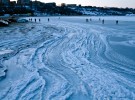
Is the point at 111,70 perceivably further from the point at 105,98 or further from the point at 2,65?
the point at 2,65

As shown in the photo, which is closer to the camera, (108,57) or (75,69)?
(75,69)

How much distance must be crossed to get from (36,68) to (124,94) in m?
4.51

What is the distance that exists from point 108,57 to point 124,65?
6.62ft

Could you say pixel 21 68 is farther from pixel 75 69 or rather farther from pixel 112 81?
pixel 112 81

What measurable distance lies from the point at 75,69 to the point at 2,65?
3416 millimetres

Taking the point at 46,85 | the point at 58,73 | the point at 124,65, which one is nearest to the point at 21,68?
the point at 58,73

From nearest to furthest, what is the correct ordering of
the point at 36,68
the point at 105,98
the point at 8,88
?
the point at 105,98
the point at 8,88
the point at 36,68

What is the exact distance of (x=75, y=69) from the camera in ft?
35.5

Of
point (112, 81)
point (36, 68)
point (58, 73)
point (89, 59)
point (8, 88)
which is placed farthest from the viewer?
point (89, 59)

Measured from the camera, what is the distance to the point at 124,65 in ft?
38.1

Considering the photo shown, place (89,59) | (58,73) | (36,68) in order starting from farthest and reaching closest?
1. (89,59)
2. (36,68)
3. (58,73)

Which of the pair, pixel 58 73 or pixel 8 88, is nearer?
pixel 8 88

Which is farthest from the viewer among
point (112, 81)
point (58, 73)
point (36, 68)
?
point (36, 68)

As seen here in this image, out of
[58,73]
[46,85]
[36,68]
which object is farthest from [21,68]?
[46,85]
